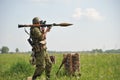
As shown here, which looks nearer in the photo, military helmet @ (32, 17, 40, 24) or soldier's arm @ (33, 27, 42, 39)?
soldier's arm @ (33, 27, 42, 39)

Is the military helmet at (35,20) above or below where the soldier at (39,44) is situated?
above

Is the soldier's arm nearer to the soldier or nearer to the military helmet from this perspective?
the soldier

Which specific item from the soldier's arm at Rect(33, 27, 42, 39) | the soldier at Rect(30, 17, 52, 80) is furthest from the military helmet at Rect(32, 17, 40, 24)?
the soldier's arm at Rect(33, 27, 42, 39)

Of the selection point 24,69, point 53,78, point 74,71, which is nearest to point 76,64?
point 74,71

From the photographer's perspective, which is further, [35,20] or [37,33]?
[35,20]

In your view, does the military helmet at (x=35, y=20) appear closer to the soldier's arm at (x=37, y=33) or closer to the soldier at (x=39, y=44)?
the soldier at (x=39, y=44)

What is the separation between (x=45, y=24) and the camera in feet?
40.3

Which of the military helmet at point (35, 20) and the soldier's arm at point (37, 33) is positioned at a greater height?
the military helmet at point (35, 20)

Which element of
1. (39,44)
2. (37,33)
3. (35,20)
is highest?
(35,20)

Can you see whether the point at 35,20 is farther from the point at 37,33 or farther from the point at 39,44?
the point at 39,44

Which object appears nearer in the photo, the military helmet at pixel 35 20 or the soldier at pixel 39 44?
the soldier at pixel 39 44

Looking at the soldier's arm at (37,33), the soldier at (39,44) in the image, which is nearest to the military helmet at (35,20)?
the soldier at (39,44)

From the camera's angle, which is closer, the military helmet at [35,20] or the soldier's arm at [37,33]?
the soldier's arm at [37,33]

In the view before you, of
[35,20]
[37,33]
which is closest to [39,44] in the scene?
[37,33]
